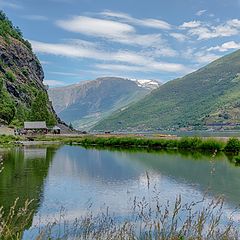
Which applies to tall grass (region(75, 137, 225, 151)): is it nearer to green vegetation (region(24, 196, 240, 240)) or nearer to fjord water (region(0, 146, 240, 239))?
fjord water (region(0, 146, 240, 239))

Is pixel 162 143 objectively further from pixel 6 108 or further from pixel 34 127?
pixel 6 108

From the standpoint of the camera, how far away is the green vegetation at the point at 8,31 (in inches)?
6604

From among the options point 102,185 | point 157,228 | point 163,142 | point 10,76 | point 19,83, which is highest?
point 10,76

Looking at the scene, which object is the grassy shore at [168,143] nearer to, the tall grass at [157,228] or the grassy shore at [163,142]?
the grassy shore at [163,142]

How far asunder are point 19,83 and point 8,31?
127 ft

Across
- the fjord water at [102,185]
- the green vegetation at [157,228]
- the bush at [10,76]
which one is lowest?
the fjord water at [102,185]

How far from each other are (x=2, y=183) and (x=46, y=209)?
10.4m

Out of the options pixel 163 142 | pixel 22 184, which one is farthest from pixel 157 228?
pixel 163 142

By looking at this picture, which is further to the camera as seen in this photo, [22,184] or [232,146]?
[232,146]

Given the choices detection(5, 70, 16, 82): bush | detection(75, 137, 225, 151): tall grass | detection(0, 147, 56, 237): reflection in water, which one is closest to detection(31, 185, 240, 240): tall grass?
detection(0, 147, 56, 237): reflection in water

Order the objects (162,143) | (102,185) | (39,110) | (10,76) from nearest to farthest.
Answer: (102,185), (162,143), (39,110), (10,76)

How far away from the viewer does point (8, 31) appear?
177 metres

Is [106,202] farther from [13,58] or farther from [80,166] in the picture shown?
[13,58]

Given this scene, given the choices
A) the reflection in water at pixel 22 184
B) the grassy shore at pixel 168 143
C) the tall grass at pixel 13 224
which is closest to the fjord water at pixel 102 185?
the reflection in water at pixel 22 184
